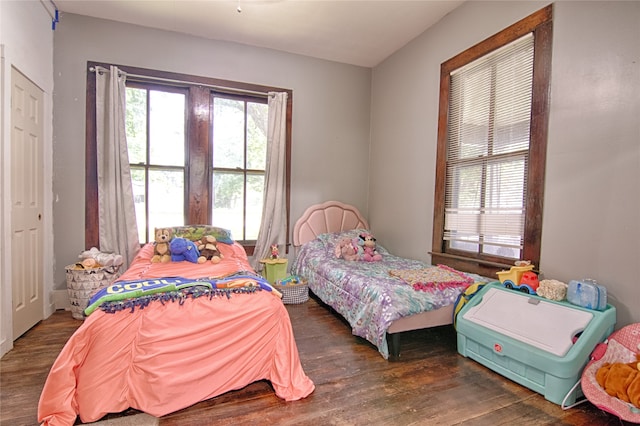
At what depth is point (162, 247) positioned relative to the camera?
9.24 ft

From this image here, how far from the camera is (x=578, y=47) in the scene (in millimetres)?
2105

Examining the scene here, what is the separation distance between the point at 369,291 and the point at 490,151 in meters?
1.62

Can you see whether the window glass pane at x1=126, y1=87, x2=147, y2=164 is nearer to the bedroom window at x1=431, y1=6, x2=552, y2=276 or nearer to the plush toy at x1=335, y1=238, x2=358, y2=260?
Result: the plush toy at x1=335, y1=238, x2=358, y2=260

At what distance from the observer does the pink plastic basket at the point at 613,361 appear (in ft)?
5.00

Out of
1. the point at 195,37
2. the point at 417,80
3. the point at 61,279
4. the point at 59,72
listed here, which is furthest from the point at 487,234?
the point at 59,72

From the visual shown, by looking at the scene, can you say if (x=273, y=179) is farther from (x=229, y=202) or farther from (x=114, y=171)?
(x=114, y=171)

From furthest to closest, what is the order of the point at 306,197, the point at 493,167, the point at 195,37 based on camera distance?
1. the point at 306,197
2. the point at 195,37
3. the point at 493,167

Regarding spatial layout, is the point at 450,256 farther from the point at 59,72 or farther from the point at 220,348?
the point at 59,72

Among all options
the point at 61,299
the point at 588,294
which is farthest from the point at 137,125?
the point at 588,294

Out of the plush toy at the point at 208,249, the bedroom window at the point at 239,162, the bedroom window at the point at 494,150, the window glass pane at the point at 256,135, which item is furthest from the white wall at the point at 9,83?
the bedroom window at the point at 494,150

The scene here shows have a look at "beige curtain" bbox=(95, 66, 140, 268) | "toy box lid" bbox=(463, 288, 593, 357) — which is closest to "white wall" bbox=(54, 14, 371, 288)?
"beige curtain" bbox=(95, 66, 140, 268)

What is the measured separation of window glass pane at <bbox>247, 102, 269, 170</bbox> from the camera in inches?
154

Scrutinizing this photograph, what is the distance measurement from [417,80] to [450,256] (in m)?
2.01

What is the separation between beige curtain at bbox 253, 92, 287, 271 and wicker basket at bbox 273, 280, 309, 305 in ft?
1.87
